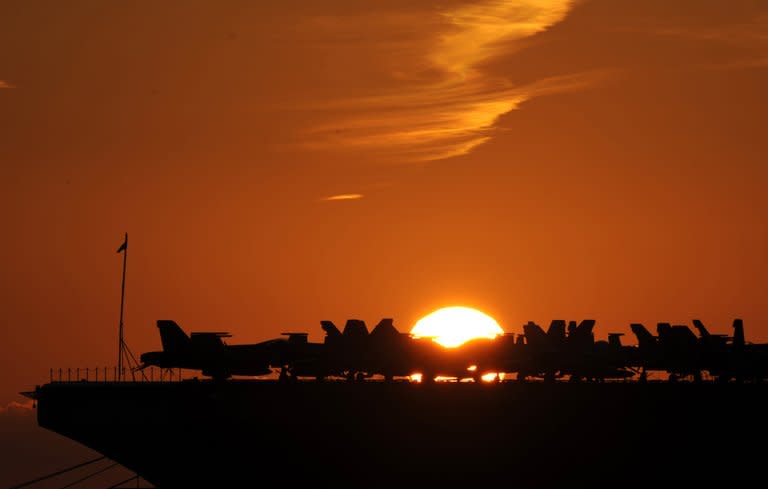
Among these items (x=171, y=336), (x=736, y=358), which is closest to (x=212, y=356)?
(x=171, y=336)

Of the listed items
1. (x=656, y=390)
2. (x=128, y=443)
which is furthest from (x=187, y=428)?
(x=656, y=390)

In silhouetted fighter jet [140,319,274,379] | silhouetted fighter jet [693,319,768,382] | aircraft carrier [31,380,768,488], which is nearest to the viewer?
aircraft carrier [31,380,768,488]

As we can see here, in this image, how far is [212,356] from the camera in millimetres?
84125

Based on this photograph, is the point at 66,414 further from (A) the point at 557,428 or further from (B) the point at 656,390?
(B) the point at 656,390

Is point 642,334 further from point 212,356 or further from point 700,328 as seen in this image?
point 212,356

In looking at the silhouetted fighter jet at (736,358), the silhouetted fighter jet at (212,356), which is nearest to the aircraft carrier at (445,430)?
the silhouetted fighter jet at (212,356)

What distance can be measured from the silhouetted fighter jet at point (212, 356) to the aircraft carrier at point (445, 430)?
24.2 feet

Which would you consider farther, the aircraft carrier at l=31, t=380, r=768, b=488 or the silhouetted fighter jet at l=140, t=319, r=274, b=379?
the silhouetted fighter jet at l=140, t=319, r=274, b=379

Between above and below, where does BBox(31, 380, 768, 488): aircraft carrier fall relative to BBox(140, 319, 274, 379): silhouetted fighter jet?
below

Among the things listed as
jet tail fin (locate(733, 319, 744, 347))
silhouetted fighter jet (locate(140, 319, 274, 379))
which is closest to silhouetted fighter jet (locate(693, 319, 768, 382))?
jet tail fin (locate(733, 319, 744, 347))

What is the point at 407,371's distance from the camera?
8688cm

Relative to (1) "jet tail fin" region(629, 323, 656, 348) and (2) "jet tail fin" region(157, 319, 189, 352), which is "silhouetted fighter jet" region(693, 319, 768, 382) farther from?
(2) "jet tail fin" region(157, 319, 189, 352)

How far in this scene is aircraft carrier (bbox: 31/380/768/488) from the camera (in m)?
73.6

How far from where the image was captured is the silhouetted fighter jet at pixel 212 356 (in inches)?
3314
